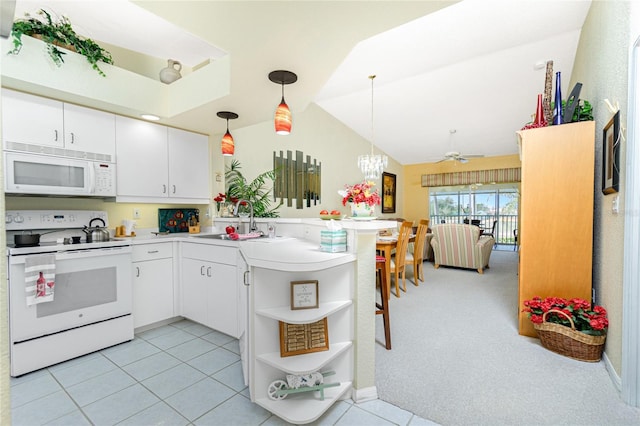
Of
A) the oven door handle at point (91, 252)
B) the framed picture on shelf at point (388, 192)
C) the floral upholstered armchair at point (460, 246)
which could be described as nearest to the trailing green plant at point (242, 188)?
the oven door handle at point (91, 252)

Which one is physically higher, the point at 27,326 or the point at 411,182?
the point at 411,182

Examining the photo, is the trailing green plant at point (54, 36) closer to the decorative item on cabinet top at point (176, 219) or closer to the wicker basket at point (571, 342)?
the decorative item on cabinet top at point (176, 219)

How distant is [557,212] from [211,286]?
3.26 metres

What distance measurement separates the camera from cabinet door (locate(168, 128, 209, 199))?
10.7 feet

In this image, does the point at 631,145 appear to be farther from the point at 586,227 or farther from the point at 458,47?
the point at 458,47

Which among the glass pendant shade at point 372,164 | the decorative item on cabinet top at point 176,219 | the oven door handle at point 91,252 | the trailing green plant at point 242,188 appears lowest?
the oven door handle at point 91,252

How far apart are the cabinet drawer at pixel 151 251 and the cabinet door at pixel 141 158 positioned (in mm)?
562

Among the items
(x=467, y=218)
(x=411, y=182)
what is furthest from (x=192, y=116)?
(x=467, y=218)

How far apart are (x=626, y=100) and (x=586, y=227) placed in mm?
1053

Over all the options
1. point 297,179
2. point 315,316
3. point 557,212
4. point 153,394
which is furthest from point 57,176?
point 557,212

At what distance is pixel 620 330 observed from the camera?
1912 mm

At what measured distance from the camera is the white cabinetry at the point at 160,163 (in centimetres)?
290

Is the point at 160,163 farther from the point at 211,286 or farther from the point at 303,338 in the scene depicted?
the point at 303,338

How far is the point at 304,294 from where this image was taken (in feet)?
5.70
